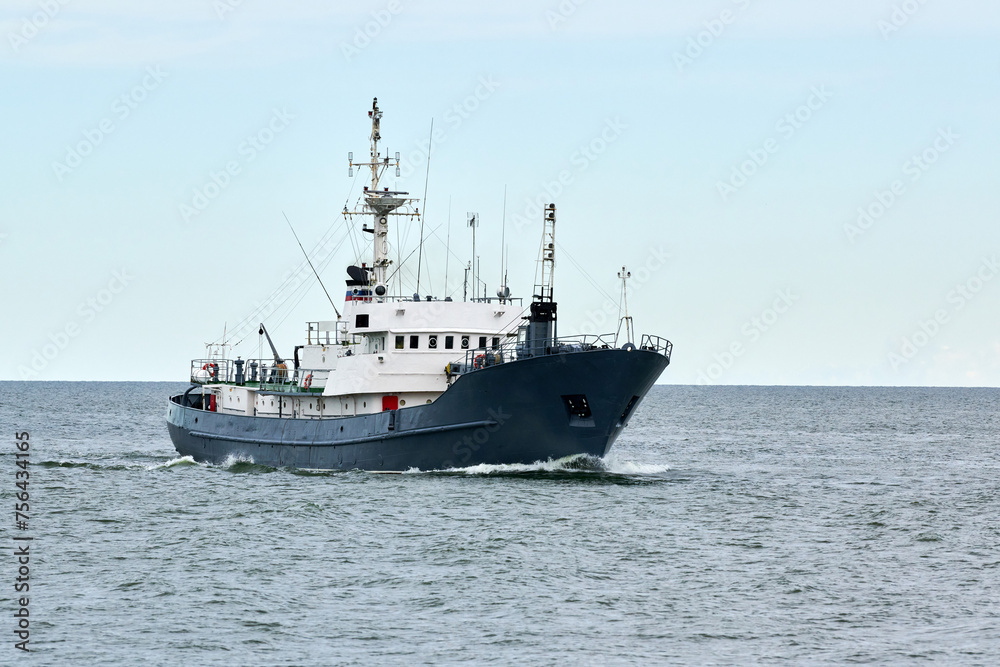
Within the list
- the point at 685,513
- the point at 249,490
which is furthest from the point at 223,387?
the point at 685,513

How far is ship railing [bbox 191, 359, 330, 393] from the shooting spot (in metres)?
36.2

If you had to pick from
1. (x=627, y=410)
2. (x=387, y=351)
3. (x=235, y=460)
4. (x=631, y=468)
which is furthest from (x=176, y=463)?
(x=627, y=410)

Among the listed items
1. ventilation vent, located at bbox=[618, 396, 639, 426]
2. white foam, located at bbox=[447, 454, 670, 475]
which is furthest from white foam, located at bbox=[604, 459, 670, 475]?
ventilation vent, located at bbox=[618, 396, 639, 426]

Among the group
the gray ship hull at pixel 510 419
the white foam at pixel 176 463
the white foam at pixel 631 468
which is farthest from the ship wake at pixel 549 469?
the white foam at pixel 176 463

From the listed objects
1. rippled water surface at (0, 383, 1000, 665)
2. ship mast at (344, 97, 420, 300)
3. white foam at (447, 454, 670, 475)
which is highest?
ship mast at (344, 97, 420, 300)

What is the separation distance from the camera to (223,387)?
39.8 m

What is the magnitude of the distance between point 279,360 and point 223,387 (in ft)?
6.94

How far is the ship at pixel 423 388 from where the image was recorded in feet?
98.8

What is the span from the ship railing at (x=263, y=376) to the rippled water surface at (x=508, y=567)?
2958 millimetres

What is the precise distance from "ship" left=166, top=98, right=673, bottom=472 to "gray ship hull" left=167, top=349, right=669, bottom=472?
0.03 meters

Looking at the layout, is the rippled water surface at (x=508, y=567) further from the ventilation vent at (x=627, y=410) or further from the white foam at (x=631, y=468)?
the ventilation vent at (x=627, y=410)

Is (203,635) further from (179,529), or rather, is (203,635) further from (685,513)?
(685,513)

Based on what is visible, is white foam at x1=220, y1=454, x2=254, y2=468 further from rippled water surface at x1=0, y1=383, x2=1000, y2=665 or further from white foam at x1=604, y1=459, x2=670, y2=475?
white foam at x1=604, y1=459, x2=670, y2=475

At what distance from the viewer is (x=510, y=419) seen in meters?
30.3
